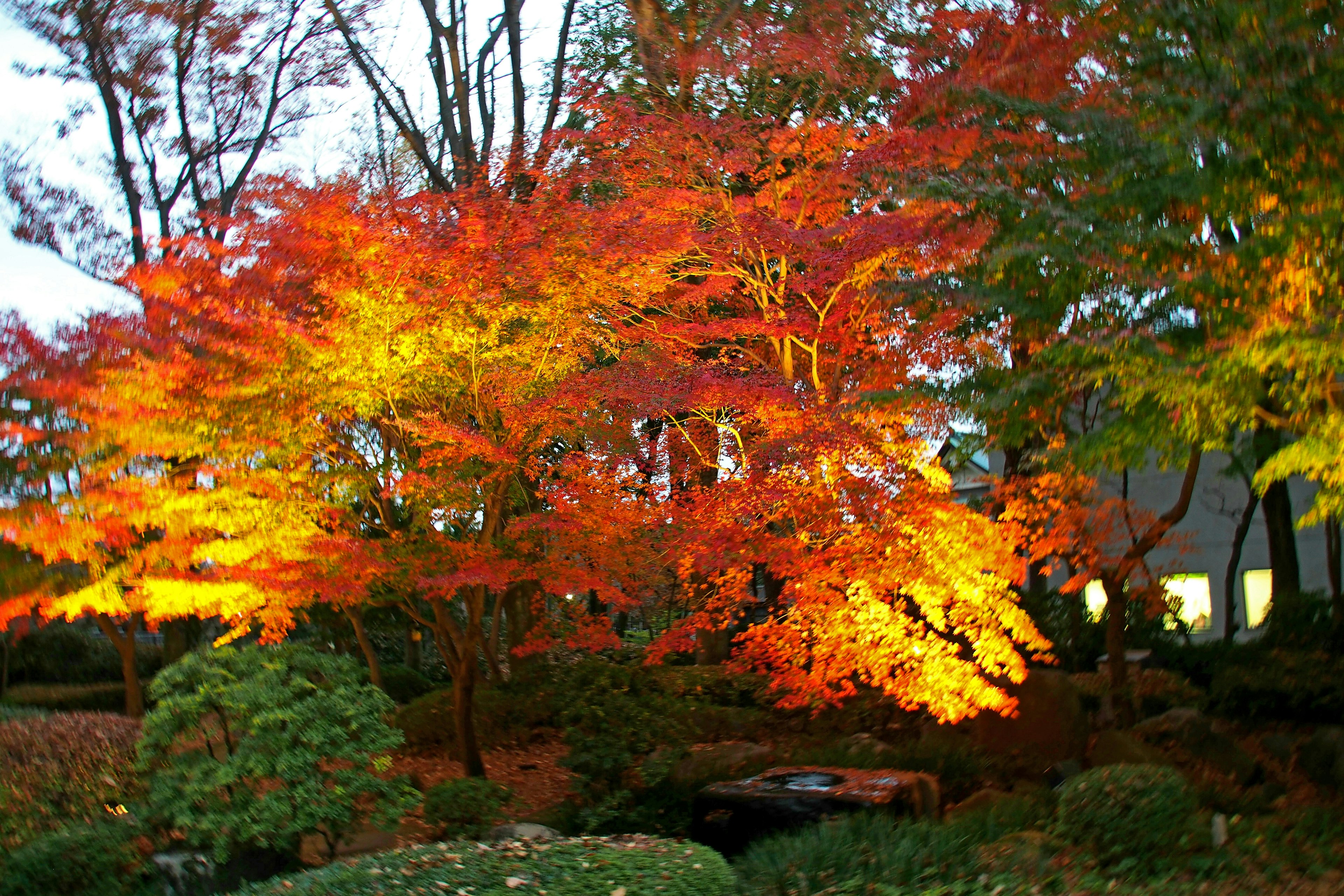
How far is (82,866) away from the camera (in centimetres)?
695

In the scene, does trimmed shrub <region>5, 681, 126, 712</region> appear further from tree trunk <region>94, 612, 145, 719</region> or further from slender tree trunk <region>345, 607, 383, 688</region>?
slender tree trunk <region>345, 607, 383, 688</region>

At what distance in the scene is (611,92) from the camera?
15.1 meters

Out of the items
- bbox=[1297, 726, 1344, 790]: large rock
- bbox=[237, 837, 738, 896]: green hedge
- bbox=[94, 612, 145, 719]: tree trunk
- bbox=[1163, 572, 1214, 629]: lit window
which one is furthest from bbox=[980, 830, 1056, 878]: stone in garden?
bbox=[1163, 572, 1214, 629]: lit window

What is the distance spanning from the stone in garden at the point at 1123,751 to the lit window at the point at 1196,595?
12.4 m

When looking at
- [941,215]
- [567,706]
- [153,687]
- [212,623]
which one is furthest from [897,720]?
[212,623]

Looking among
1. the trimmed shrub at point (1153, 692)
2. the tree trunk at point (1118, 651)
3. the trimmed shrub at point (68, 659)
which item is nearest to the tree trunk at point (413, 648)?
the trimmed shrub at point (68, 659)

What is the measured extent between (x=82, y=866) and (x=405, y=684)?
13444 mm

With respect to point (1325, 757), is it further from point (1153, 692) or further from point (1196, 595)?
point (1196, 595)

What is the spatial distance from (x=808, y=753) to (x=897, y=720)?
385 centimetres

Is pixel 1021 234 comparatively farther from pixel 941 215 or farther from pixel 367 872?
pixel 367 872

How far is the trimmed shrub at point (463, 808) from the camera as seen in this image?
30.9 ft

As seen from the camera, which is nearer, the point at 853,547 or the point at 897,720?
the point at 853,547

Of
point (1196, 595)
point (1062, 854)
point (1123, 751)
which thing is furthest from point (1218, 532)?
point (1062, 854)

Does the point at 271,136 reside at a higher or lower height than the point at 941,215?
higher
